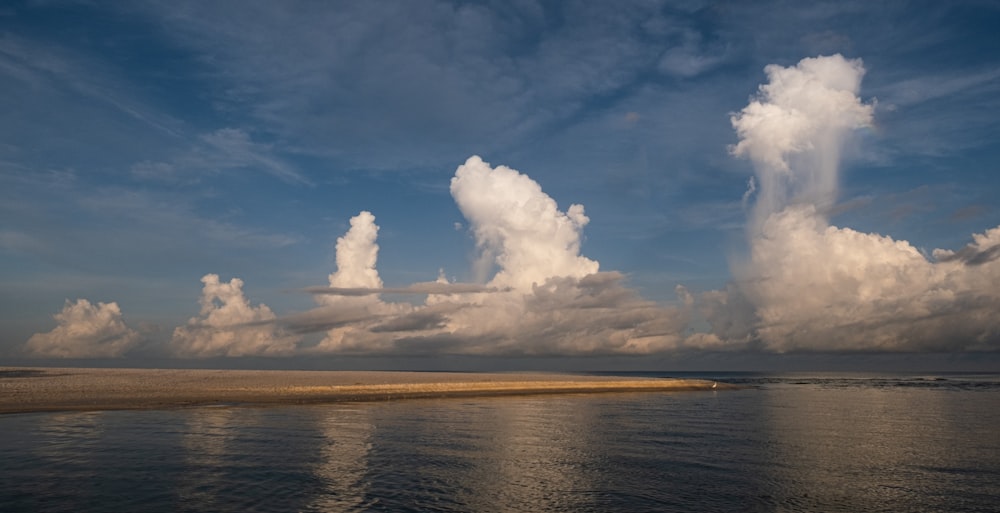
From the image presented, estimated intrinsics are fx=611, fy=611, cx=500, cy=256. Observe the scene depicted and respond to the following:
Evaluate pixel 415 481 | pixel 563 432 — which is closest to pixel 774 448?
pixel 563 432

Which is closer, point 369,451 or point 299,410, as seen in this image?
point 369,451

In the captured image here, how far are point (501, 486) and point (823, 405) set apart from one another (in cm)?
7237

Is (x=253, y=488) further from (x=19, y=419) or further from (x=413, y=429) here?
(x=19, y=419)

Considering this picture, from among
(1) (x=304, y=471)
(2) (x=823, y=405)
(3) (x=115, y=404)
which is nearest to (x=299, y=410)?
(3) (x=115, y=404)

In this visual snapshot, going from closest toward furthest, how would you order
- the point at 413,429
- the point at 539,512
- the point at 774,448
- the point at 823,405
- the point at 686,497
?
the point at 539,512, the point at 686,497, the point at 774,448, the point at 413,429, the point at 823,405

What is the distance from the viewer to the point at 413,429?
51.4 metres

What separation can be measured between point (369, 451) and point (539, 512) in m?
17.6

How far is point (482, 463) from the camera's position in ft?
119

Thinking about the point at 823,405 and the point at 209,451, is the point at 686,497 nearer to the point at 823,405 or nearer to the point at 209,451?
the point at 209,451

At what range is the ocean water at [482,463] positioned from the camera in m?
27.1

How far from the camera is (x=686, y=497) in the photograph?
28.2 metres

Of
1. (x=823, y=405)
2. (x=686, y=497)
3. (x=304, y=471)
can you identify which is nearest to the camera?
(x=686, y=497)

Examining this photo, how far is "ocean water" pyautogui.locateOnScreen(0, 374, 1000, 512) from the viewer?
27.1 m

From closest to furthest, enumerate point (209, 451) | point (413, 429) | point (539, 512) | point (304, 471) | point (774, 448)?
point (539, 512), point (304, 471), point (209, 451), point (774, 448), point (413, 429)
